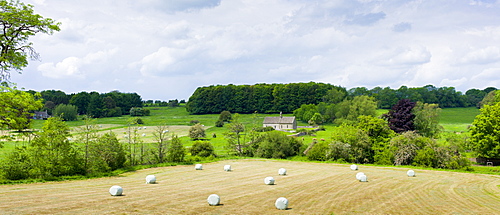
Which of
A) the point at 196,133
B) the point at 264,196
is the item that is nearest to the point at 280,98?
the point at 196,133

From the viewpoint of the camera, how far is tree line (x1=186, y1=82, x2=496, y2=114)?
484 feet

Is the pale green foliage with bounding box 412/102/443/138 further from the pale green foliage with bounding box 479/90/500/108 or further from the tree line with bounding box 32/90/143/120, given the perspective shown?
the tree line with bounding box 32/90/143/120

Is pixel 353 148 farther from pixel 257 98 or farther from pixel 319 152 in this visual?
pixel 257 98

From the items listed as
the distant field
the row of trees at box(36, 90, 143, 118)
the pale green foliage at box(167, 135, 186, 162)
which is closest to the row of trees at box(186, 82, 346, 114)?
the row of trees at box(36, 90, 143, 118)

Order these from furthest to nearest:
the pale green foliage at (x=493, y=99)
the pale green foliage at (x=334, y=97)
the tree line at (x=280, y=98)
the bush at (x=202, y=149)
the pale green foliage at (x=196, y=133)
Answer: the tree line at (x=280, y=98)
the pale green foliage at (x=334, y=97)
the pale green foliage at (x=196, y=133)
the pale green foliage at (x=493, y=99)
the bush at (x=202, y=149)

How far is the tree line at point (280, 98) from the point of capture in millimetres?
147375

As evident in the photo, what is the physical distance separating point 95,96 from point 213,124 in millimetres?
54897

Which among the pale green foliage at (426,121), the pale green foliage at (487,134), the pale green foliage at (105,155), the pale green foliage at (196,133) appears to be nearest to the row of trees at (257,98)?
the pale green foliage at (196,133)

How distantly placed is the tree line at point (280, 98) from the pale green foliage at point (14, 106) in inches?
4896

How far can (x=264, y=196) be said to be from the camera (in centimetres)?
2084

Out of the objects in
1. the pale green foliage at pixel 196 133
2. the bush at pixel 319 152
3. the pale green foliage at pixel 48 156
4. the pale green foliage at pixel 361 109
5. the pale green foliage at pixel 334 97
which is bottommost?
the bush at pixel 319 152

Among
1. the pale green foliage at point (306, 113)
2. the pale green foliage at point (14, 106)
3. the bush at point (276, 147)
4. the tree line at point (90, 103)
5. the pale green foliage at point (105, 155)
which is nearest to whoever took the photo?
the pale green foliage at point (14, 106)

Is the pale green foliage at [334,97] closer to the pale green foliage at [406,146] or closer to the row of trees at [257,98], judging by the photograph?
the row of trees at [257,98]

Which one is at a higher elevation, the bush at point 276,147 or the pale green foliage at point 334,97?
the pale green foliage at point 334,97
